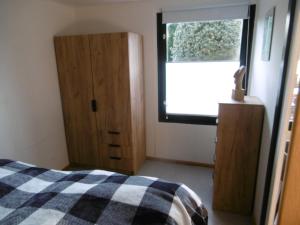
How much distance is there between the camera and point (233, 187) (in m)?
2.03

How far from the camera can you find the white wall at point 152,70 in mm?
2686

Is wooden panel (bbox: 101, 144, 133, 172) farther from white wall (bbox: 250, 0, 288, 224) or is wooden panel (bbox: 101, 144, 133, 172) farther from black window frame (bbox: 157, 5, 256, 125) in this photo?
white wall (bbox: 250, 0, 288, 224)

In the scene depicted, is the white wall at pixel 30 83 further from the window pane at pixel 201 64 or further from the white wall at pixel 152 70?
the window pane at pixel 201 64

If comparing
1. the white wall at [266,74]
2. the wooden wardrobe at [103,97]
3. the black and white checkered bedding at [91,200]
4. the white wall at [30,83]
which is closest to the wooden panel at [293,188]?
the white wall at [266,74]

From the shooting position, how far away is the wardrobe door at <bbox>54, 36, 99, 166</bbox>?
2.53 meters

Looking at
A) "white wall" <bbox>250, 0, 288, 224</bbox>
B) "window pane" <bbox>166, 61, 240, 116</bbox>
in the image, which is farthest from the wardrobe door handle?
"white wall" <bbox>250, 0, 288, 224</bbox>

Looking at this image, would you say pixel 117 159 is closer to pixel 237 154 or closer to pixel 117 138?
pixel 117 138

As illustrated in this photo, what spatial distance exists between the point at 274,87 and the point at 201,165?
1.74 metres

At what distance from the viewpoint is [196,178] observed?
2.67m

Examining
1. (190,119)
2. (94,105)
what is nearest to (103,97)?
(94,105)

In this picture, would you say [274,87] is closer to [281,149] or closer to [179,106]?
[281,149]

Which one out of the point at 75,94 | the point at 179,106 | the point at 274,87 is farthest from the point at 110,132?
the point at 274,87

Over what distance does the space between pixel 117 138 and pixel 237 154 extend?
57.4 inches

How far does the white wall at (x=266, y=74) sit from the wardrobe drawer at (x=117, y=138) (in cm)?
152
